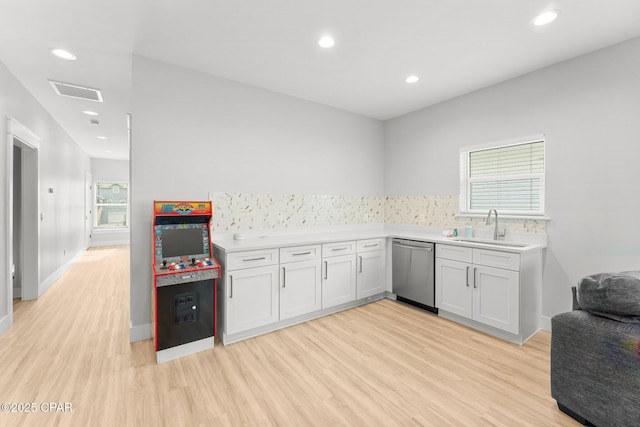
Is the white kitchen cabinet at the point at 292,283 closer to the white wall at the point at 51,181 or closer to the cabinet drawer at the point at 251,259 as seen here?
the cabinet drawer at the point at 251,259

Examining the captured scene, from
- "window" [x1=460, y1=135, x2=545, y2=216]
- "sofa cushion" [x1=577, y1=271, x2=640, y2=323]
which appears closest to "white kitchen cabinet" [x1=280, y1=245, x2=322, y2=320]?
"window" [x1=460, y1=135, x2=545, y2=216]

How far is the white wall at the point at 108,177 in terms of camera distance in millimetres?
8836

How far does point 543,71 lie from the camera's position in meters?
3.08

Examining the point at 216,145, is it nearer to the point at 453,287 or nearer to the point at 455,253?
the point at 455,253

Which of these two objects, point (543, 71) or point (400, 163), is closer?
point (543, 71)

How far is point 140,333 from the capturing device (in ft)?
9.48

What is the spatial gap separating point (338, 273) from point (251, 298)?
114 centimetres

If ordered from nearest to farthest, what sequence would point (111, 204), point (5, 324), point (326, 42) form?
point (326, 42) < point (5, 324) < point (111, 204)

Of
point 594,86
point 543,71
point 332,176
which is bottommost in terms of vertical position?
point 332,176

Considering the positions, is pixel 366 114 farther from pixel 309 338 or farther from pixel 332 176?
pixel 309 338

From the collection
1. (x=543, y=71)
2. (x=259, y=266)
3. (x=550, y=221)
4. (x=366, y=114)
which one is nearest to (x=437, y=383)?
(x=259, y=266)

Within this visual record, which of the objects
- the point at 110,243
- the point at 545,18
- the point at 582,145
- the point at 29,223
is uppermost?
the point at 545,18

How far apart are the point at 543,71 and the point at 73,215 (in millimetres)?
8854

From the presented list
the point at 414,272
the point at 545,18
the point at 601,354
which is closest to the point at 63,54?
the point at 545,18
